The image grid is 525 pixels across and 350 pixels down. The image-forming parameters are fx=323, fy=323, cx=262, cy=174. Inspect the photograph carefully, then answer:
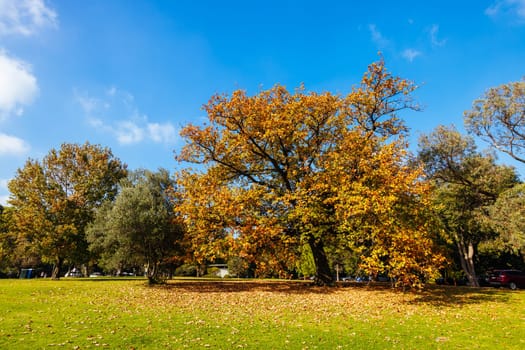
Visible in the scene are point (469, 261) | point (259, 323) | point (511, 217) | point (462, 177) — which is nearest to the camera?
point (259, 323)

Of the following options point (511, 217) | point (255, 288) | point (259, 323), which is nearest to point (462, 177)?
point (511, 217)

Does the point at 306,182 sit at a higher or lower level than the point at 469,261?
higher

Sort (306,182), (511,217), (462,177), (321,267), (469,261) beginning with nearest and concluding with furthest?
(306,182) < (511,217) < (321,267) < (462,177) < (469,261)

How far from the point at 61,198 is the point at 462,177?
43.3 meters

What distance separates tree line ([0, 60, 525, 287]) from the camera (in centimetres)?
1891

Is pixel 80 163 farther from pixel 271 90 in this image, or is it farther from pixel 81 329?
pixel 81 329

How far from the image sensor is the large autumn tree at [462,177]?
29000 millimetres

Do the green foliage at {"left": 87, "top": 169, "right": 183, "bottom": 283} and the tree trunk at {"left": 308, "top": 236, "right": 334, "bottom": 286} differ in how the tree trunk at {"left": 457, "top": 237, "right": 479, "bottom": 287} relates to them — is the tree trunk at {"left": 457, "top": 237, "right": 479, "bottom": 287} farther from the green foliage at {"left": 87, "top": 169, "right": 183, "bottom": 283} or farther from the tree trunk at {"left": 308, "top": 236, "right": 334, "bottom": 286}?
the green foliage at {"left": 87, "top": 169, "right": 183, "bottom": 283}

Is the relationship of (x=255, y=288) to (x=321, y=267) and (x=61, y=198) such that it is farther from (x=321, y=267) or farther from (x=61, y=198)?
(x=61, y=198)

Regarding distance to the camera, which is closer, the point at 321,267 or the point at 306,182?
the point at 306,182

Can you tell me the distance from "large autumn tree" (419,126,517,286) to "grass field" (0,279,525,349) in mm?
13599

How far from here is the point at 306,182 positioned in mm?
21828

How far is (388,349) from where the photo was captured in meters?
8.85

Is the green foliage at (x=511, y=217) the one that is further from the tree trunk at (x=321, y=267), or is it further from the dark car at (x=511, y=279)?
the tree trunk at (x=321, y=267)
